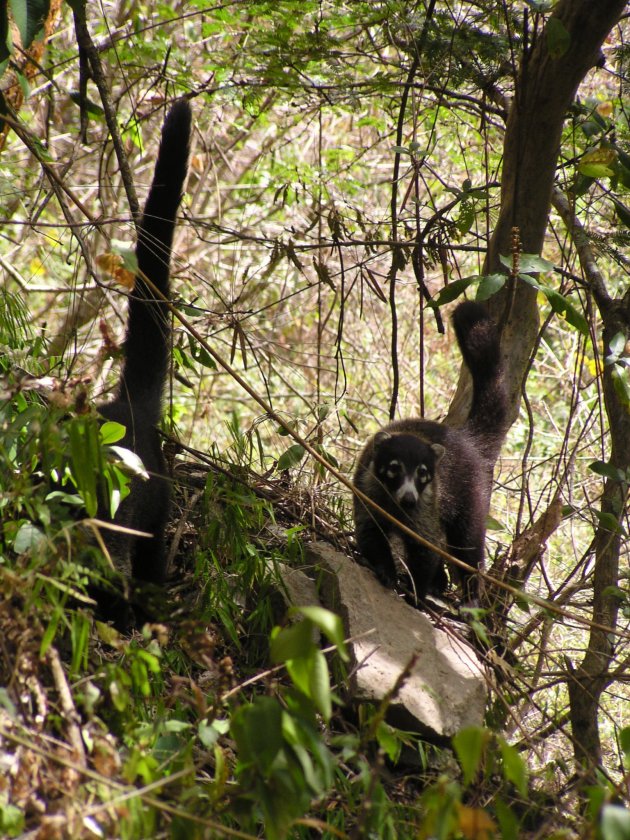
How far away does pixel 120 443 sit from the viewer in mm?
3309

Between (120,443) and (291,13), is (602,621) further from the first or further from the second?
(291,13)

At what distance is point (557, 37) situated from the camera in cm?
314

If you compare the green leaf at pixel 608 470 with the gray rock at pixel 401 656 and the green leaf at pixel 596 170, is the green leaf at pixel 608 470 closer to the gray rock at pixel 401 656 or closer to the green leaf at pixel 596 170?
the gray rock at pixel 401 656

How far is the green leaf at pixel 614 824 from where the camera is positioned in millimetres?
1506

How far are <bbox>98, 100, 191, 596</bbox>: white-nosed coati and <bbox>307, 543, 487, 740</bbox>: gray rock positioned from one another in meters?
0.68

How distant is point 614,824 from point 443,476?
110 inches

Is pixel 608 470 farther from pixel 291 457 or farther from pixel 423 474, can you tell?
pixel 291 457

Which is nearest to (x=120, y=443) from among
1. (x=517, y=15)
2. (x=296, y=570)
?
(x=296, y=570)

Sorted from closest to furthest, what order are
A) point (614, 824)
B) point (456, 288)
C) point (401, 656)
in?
point (614, 824), point (401, 656), point (456, 288)

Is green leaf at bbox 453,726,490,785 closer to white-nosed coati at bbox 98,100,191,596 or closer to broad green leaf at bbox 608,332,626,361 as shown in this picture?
white-nosed coati at bbox 98,100,191,596

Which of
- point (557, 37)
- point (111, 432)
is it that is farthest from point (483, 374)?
point (111, 432)

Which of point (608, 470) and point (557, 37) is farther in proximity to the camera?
point (608, 470)

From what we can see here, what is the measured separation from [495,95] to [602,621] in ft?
8.44

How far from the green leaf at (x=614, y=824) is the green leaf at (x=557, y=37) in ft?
8.71
